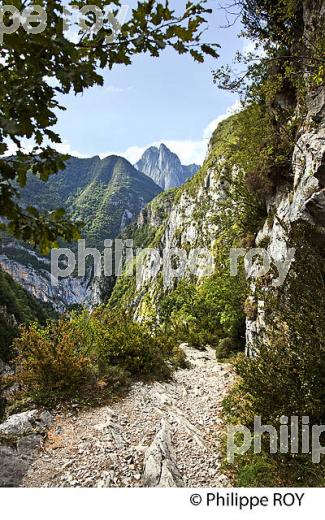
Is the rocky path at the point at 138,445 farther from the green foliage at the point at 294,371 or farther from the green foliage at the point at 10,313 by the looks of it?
the green foliage at the point at 10,313

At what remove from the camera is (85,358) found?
374 inches

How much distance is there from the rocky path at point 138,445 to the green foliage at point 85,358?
75cm

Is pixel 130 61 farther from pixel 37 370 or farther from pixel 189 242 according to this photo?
pixel 189 242

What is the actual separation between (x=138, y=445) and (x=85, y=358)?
3469 millimetres

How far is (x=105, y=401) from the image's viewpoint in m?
8.52

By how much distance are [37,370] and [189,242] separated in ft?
171

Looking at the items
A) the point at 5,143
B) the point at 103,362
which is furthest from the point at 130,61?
the point at 103,362

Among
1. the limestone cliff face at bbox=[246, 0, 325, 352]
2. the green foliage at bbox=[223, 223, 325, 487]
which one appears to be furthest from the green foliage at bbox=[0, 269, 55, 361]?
the green foliage at bbox=[223, 223, 325, 487]

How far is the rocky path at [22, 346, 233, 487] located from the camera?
555cm

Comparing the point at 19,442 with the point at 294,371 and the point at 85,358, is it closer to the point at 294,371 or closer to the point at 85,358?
the point at 85,358

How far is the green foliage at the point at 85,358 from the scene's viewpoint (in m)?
8.55

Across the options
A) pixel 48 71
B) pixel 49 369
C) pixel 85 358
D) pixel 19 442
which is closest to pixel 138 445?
pixel 19 442

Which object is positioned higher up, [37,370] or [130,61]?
[130,61]
